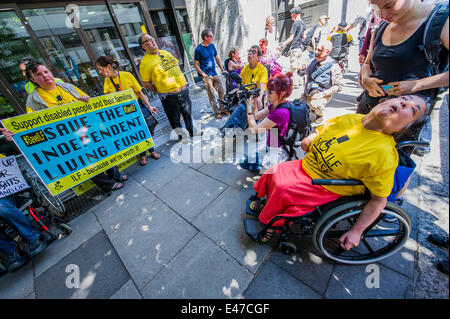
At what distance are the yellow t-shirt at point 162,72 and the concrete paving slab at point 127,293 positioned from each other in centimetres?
329

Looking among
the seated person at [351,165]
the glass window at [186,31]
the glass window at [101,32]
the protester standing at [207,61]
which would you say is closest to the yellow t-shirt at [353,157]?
the seated person at [351,165]

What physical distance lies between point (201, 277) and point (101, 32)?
22.9 ft

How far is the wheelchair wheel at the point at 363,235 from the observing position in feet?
5.02

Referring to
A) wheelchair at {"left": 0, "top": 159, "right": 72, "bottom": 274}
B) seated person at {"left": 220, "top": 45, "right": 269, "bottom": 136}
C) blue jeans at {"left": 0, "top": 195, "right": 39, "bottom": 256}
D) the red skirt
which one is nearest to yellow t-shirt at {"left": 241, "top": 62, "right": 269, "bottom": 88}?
seated person at {"left": 220, "top": 45, "right": 269, "bottom": 136}

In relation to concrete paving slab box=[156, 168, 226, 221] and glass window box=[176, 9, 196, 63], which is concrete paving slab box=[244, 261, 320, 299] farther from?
glass window box=[176, 9, 196, 63]

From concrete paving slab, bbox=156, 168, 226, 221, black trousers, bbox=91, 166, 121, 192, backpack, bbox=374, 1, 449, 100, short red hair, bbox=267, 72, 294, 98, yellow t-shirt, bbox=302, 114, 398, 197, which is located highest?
backpack, bbox=374, 1, 449, 100

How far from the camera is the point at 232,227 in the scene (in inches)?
94.3

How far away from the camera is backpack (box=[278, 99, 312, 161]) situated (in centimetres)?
210

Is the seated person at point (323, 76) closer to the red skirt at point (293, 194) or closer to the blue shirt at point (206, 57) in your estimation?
the red skirt at point (293, 194)

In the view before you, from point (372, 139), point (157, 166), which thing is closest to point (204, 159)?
point (157, 166)

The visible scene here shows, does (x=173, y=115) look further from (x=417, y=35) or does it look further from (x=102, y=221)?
(x=417, y=35)

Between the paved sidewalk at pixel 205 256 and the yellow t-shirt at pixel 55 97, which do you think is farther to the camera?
the yellow t-shirt at pixel 55 97

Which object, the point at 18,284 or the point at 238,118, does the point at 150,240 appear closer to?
the point at 18,284
